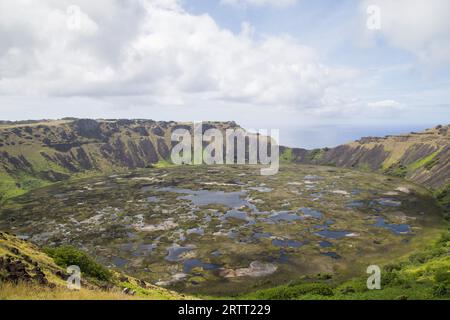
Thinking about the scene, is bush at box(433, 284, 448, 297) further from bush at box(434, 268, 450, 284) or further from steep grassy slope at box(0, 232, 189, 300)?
steep grassy slope at box(0, 232, 189, 300)

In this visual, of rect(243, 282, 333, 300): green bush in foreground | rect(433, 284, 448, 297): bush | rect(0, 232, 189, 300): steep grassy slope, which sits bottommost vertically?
rect(243, 282, 333, 300): green bush in foreground

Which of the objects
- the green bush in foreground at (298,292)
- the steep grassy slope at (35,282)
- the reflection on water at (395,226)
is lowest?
the reflection on water at (395,226)

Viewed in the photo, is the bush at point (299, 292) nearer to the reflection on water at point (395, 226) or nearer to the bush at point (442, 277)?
the bush at point (442, 277)

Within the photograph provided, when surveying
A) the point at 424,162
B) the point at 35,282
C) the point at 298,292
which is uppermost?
the point at 424,162

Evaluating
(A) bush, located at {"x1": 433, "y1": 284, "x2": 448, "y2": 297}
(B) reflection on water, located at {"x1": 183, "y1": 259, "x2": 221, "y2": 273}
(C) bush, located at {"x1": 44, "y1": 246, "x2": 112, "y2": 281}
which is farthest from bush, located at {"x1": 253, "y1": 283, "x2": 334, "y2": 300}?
(C) bush, located at {"x1": 44, "y1": 246, "x2": 112, "y2": 281}

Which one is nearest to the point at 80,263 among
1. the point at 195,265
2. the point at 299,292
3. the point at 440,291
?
the point at 299,292

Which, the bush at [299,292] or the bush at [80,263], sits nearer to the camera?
the bush at [80,263]

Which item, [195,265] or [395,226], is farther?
[395,226]

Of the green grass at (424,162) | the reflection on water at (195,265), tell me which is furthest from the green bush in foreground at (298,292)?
the green grass at (424,162)

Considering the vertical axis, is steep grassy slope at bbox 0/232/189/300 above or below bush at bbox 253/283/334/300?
above

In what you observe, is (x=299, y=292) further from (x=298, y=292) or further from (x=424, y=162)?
(x=424, y=162)
